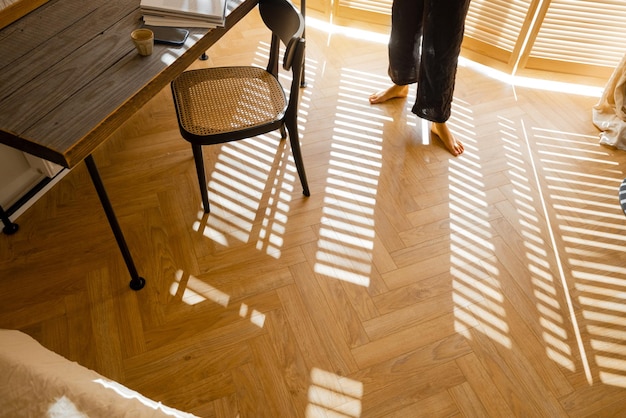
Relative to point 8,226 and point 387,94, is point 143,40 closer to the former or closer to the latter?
point 8,226

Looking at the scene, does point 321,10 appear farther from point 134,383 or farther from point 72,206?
point 134,383

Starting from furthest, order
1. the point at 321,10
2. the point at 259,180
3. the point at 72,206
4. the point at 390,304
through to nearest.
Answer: the point at 321,10 → the point at 259,180 → the point at 72,206 → the point at 390,304

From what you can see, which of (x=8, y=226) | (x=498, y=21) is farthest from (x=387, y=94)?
(x=8, y=226)

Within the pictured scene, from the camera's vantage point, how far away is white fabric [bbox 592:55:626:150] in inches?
89.0

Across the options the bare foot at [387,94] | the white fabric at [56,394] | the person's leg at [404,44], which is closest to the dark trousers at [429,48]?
the person's leg at [404,44]

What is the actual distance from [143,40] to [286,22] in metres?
0.50

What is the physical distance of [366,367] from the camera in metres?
1.50

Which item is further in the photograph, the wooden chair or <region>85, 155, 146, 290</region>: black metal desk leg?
the wooden chair

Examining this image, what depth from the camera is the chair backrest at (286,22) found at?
146 cm

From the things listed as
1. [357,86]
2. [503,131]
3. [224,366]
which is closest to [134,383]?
[224,366]

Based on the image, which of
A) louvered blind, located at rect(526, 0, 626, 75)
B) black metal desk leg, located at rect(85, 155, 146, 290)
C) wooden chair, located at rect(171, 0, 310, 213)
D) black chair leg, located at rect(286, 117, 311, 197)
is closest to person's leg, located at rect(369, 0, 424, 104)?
wooden chair, located at rect(171, 0, 310, 213)

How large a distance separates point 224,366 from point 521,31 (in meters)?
2.27

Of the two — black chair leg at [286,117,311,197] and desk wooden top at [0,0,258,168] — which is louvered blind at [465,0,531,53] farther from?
desk wooden top at [0,0,258,168]

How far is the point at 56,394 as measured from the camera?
0.98 meters
